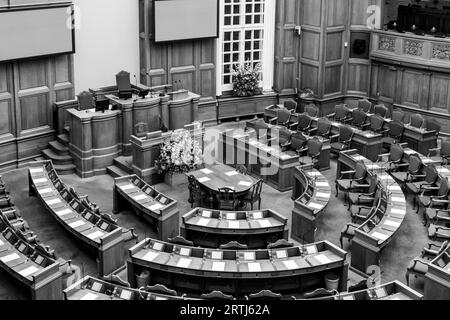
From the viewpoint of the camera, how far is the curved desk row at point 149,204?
15.1 metres

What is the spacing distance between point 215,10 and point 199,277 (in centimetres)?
1154

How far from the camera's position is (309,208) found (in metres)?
15.1

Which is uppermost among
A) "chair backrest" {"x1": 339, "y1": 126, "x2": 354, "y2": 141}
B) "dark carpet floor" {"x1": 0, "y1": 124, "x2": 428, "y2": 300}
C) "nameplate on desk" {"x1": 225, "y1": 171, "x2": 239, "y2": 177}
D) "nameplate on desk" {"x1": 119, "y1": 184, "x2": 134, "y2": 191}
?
"chair backrest" {"x1": 339, "y1": 126, "x2": 354, "y2": 141}

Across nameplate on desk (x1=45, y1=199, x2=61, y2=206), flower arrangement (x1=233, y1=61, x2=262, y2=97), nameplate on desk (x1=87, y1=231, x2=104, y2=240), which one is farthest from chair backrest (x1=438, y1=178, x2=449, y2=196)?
nameplate on desk (x1=45, y1=199, x2=61, y2=206)

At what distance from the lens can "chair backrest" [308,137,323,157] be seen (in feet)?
62.1

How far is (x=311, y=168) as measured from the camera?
58.1 feet

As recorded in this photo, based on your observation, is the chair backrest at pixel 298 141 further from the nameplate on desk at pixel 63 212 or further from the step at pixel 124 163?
the nameplate on desk at pixel 63 212

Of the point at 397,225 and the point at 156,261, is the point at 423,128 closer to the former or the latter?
the point at 397,225

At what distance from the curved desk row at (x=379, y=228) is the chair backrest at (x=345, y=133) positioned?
11.0 ft

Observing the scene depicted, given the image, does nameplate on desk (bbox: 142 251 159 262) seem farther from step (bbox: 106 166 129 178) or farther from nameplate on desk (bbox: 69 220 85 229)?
step (bbox: 106 166 129 178)

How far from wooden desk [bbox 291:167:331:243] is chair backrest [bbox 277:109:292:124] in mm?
4882
